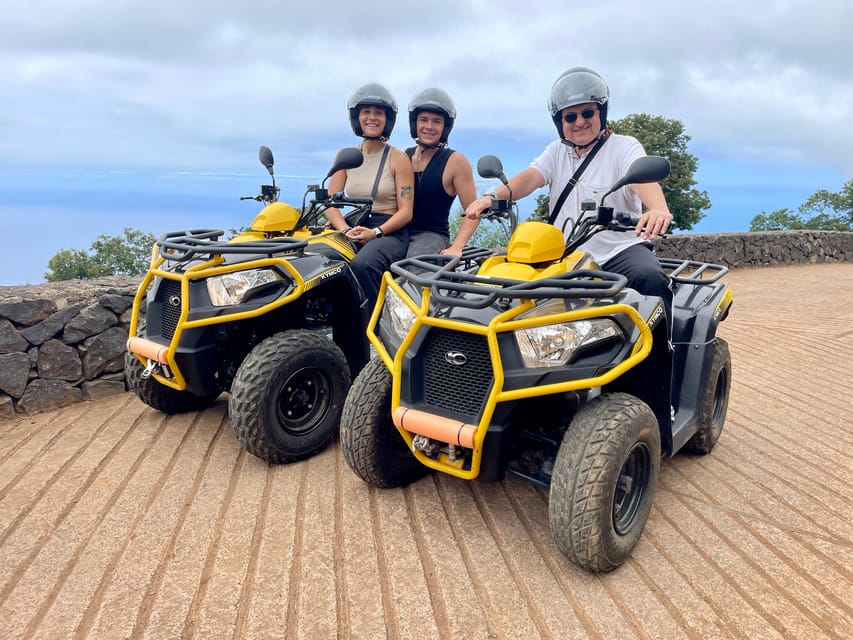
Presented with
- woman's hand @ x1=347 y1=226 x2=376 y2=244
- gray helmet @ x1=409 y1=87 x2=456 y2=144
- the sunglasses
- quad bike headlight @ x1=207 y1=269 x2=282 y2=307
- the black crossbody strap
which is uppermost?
gray helmet @ x1=409 y1=87 x2=456 y2=144

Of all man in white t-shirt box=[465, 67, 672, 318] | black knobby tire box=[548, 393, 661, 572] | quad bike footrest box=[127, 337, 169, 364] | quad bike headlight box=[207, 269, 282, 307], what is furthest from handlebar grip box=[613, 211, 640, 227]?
quad bike footrest box=[127, 337, 169, 364]

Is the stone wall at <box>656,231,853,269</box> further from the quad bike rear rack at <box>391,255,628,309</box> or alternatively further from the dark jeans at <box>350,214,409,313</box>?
the quad bike rear rack at <box>391,255,628,309</box>

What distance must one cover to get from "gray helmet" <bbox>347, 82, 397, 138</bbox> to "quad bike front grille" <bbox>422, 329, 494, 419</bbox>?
8.04 feet

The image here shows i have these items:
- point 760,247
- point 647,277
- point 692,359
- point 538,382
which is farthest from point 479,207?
point 760,247

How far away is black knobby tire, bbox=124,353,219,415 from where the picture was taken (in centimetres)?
430

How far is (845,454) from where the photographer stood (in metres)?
4.05

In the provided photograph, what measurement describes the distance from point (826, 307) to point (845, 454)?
737 cm

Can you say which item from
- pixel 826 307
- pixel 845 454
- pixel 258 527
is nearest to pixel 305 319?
pixel 258 527

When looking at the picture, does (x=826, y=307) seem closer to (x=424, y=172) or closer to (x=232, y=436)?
(x=424, y=172)

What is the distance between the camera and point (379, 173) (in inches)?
181

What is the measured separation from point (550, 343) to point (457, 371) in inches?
15.2

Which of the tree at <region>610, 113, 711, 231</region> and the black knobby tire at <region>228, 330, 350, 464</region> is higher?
the tree at <region>610, 113, 711, 231</region>

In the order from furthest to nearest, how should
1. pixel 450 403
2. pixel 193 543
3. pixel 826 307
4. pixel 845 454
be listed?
pixel 826 307, pixel 845 454, pixel 193 543, pixel 450 403

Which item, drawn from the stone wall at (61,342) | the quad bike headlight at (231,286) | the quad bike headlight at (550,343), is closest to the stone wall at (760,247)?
the stone wall at (61,342)
